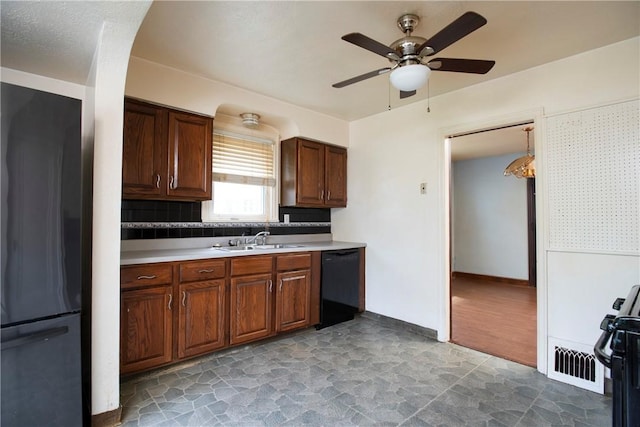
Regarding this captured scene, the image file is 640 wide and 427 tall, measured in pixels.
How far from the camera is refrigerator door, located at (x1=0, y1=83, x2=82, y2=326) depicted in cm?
147

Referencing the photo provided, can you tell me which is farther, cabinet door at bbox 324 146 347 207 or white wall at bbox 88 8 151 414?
cabinet door at bbox 324 146 347 207

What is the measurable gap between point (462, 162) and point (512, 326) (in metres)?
3.89

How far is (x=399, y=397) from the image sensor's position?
2.20m

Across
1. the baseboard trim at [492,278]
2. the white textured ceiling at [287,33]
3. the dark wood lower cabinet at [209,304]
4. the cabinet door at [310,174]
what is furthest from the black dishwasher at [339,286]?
the baseboard trim at [492,278]

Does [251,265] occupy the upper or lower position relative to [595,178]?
lower

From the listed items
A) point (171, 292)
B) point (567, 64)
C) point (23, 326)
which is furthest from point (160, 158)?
point (567, 64)

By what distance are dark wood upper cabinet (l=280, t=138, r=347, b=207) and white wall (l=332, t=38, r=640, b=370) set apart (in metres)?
0.21

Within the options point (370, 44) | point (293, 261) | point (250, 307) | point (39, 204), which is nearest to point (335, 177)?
point (293, 261)

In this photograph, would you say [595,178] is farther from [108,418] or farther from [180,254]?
[108,418]

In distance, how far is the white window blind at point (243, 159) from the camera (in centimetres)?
345

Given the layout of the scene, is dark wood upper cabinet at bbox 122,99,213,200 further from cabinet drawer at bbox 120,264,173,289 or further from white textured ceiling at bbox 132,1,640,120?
cabinet drawer at bbox 120,264,173,289

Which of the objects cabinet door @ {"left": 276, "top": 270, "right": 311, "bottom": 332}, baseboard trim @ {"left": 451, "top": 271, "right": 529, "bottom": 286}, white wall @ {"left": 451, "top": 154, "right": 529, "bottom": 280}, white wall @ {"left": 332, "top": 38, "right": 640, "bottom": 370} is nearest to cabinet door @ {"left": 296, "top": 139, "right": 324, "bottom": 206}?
white wall @ {"left": 332, "top": 38, "right": 640, "bottom": 370}

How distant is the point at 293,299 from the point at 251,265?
606mm

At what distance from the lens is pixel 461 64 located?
1973mm
